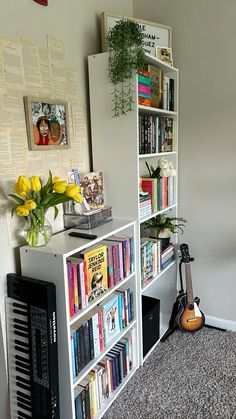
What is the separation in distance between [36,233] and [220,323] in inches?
65.5

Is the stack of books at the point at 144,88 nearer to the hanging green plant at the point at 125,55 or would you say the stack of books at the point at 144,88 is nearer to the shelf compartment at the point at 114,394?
the hanging green plant at the point at 125,55

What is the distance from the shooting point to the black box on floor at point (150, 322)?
2068mm

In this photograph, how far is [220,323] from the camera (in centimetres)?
241

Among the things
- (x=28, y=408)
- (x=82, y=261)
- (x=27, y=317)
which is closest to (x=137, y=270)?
(x=82, y=261)

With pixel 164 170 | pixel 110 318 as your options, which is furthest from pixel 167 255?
pixel 110 318

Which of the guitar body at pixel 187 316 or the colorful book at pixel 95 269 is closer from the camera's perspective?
the colorful book at pixel 95 269

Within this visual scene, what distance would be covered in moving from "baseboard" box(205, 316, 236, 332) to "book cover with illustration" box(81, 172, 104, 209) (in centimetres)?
128

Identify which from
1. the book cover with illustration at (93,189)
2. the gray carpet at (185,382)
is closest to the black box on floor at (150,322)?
the gray carpet at (185,382)

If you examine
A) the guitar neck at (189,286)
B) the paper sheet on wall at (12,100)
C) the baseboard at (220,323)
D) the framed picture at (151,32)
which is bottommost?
the baseboard at (220,323)

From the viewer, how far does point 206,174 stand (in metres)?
2.26

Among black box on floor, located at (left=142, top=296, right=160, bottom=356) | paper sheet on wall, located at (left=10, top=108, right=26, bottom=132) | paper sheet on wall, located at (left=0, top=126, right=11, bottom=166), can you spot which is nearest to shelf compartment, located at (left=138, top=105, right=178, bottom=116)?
paper sheet on wall, located at (left=10, top=108, right=26, bottom=132)

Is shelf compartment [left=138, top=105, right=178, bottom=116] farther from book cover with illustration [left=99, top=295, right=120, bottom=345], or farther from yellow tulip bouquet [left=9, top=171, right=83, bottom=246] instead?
book cover with illustration [left=99, top=295, right=120, bottom=345]

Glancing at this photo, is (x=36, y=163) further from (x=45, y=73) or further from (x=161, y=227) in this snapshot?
(x=161, y=227)

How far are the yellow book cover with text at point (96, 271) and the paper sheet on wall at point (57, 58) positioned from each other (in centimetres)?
91
